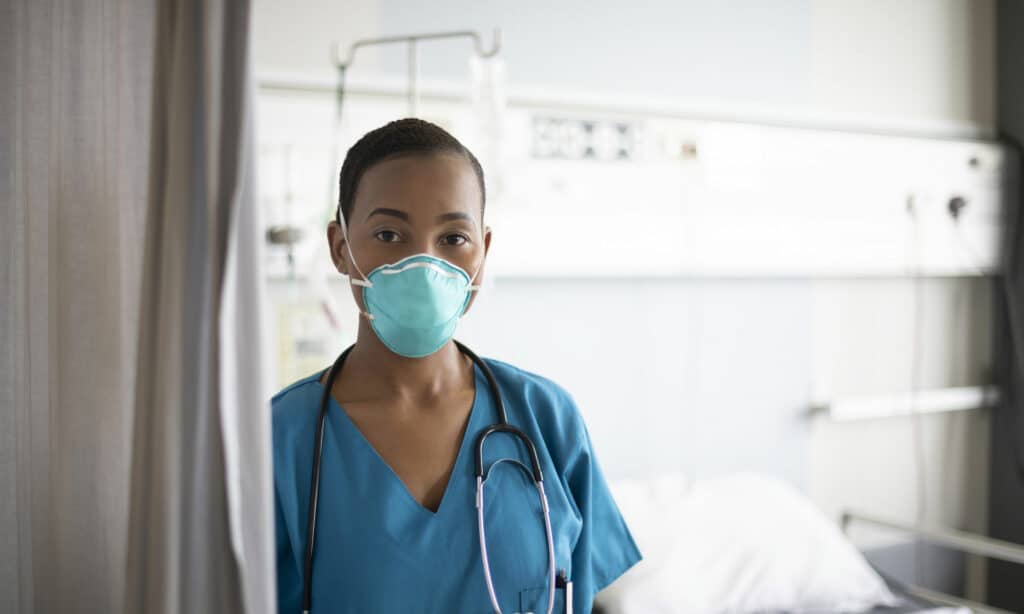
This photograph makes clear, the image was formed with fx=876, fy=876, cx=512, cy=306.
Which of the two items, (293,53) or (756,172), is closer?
(293,53)

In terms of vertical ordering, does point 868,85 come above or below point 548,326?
above

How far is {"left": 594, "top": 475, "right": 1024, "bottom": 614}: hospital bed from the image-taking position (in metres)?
1.92

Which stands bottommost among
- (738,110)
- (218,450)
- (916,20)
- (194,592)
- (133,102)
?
(194,592)

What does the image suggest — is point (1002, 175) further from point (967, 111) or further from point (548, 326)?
point (548, 326)

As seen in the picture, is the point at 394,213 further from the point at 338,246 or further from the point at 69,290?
the point at 69,290

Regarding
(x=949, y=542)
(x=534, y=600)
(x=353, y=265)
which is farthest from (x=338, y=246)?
(x=949, y=542)

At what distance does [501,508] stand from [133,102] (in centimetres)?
57

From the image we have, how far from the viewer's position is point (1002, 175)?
2846 mm

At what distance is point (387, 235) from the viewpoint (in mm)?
939

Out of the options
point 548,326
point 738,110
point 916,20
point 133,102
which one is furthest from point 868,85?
point 133,102

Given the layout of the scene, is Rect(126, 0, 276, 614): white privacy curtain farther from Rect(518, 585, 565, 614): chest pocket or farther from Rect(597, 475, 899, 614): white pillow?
Rect(597, 475, 899, 614): white pillow

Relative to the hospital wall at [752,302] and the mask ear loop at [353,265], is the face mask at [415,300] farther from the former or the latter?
the hospital wall at [752,302]

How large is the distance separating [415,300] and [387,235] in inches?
3.1

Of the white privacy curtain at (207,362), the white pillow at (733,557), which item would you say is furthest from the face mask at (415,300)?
the white pillow at (733,557)
